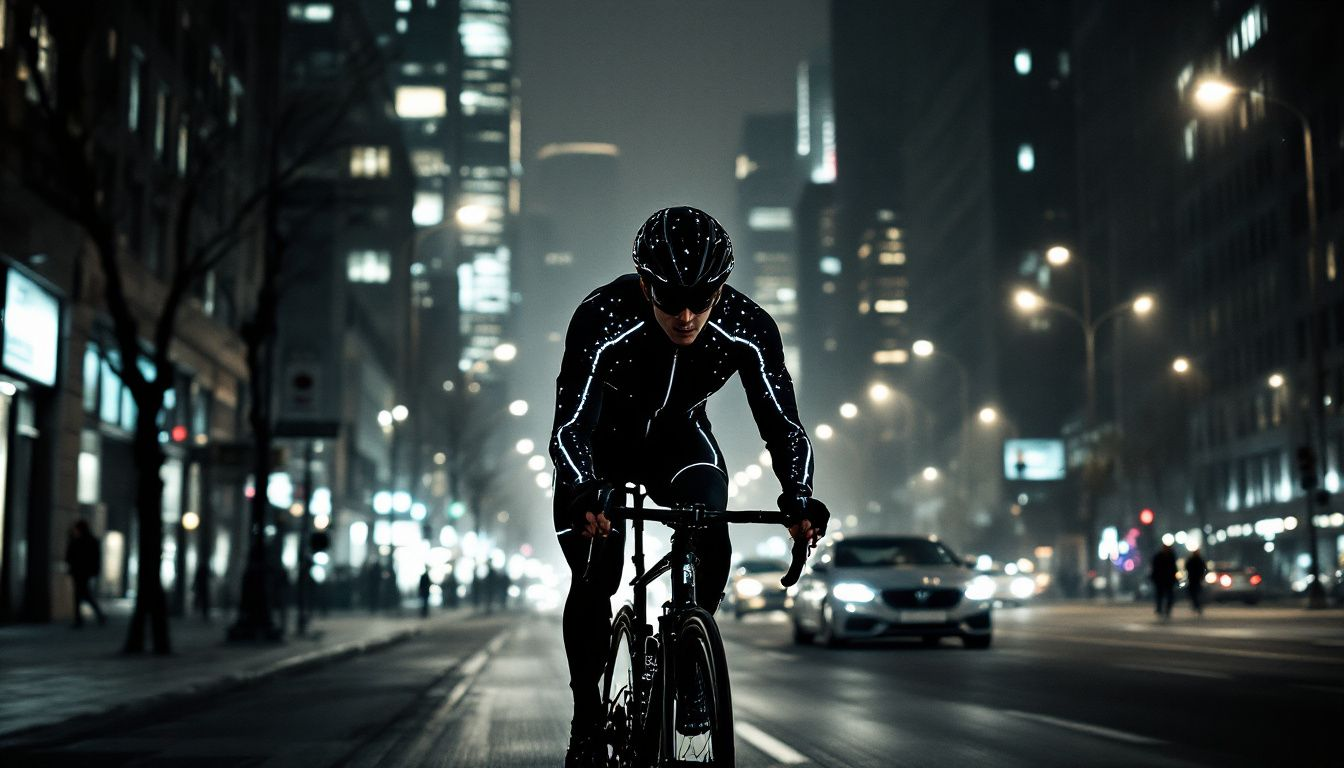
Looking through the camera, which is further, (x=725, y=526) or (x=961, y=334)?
(x=961, y=334)

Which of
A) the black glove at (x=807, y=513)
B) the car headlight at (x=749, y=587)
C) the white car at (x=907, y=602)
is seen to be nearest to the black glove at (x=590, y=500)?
the black glove at (x=807, y=513)

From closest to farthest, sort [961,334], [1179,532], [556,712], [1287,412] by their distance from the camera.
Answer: [556,712]
[1287,412]
[1179,532]
[961,334]

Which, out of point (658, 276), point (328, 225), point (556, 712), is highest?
point (328, 225)

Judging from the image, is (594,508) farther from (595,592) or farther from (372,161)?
(372,161)

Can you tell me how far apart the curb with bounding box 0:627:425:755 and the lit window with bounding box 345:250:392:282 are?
8766 centimetres

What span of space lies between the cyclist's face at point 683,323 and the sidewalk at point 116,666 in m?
6.88

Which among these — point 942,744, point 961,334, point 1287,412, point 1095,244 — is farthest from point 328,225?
point 942,744

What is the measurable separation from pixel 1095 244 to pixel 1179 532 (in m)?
29.8

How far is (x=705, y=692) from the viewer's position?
Result: 5.40 m

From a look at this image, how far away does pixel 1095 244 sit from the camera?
123250 mm

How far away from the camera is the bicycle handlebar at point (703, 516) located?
5676 millimetres

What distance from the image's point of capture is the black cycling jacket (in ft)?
20.2

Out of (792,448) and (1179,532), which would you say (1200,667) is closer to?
(792,448)

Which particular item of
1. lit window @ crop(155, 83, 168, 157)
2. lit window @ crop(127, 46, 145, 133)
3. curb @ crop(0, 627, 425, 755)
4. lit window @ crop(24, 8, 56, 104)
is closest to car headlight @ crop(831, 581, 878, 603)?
curb @ crop(0, 627, 425, 755)
